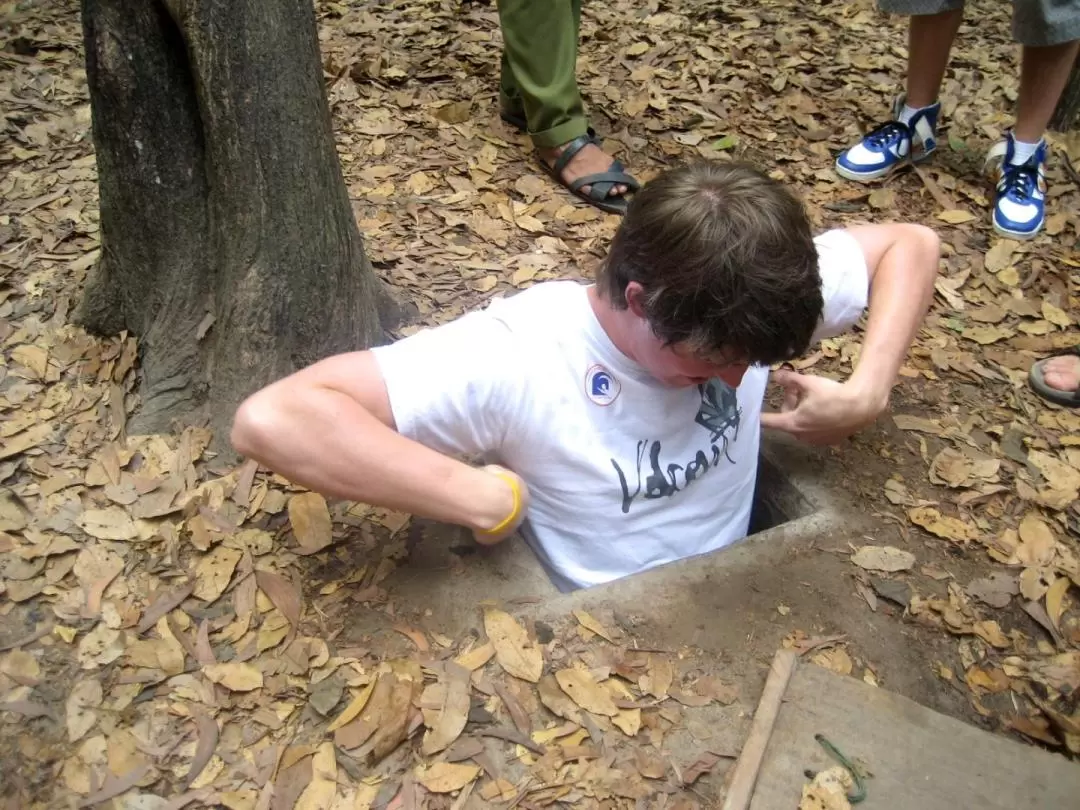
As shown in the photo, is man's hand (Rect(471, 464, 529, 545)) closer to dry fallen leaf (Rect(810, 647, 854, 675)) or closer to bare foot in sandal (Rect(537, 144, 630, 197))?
dry fallen leaf (Rect(810, 647, 854, 675))

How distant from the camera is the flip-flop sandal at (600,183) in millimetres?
3750

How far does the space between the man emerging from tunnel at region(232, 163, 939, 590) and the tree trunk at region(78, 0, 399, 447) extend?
71 centimetres

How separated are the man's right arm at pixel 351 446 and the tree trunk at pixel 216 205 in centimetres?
79

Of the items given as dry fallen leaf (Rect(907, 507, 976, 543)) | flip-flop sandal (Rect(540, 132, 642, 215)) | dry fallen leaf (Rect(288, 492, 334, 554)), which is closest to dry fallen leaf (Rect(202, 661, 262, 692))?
dry fallen leaf (Rect(288, 492, 334, 554))

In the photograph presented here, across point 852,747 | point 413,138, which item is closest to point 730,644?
point 852,747

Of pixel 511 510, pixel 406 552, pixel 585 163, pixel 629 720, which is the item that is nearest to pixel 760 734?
pixel 629 720

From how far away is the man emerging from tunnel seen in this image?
5.60 feet

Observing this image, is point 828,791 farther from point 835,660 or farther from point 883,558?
point 883,558

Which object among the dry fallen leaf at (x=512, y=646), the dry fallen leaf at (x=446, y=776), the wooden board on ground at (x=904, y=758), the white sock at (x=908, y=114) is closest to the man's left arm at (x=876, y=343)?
the wooden board on ground at (x=904, y=758)

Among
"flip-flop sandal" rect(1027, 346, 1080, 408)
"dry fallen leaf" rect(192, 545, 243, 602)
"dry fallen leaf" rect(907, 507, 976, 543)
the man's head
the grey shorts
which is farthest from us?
the grey shorts

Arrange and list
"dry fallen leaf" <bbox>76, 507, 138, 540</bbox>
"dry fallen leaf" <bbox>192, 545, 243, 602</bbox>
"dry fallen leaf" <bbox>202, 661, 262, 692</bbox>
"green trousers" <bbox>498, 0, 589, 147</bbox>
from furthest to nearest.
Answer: "green trousers" <bbox>498, 0, 589, 147</bbox> < "dry fallen leaf" <bbox>76, 507, 138, 540</bbox> < "dry fallen leaf" <bbox>192, 545, 243, 602</bbox> < "dry fallen leaf" <bbox>202, 661, 262, 692</bbox>

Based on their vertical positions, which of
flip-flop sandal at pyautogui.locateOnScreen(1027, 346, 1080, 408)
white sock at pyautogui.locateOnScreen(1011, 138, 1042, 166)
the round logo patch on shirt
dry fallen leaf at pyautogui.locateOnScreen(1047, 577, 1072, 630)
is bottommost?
dry fallen leaf at pyautogui.locateOnScreen(1047, 577, 1072, 630)

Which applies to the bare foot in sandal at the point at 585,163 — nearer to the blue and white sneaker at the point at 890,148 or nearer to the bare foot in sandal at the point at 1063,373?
the blue and white sneaker at the point at 890,148

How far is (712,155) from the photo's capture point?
4.21 m
